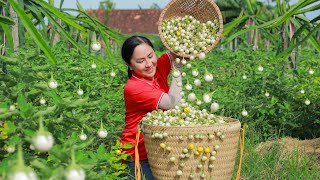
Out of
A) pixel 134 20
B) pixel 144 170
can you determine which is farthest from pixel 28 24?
pixel 134 20

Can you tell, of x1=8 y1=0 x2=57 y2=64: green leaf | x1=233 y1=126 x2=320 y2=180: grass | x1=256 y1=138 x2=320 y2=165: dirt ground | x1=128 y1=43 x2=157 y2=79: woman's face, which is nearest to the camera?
x1=8 y1=0 x2=57 y2=64: green leaf

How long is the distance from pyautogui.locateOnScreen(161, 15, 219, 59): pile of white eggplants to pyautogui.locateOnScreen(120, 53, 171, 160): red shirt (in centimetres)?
13

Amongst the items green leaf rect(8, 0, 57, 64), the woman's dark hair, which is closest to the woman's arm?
the woman's dark hair

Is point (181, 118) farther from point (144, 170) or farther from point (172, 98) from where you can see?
point (144, 170)

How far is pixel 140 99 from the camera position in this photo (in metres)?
3.00

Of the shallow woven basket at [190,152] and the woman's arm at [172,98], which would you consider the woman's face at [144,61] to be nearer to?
the woman's arm at [172,98]

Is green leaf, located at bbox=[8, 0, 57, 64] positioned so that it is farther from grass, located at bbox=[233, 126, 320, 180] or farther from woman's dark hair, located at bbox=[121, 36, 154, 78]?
grass, located at bbox=[233, 126, 320, 180]

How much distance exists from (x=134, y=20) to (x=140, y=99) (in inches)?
1085

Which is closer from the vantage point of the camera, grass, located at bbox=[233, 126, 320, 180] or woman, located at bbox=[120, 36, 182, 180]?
woman, located at bbox=[120, 36, 182, 180]

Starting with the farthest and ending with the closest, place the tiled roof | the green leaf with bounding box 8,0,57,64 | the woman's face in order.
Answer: the tiled roof → the woman's face → the green leaf with bounding box 8,0,57,64

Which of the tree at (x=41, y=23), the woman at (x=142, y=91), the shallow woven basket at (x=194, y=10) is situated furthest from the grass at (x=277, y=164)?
the tree at (x=41, y=23)

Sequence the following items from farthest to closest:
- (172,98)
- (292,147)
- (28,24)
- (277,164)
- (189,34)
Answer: (292,147) < (277,164) < (189,34) < (172,98) < (28,24)

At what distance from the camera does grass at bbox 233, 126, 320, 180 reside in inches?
131

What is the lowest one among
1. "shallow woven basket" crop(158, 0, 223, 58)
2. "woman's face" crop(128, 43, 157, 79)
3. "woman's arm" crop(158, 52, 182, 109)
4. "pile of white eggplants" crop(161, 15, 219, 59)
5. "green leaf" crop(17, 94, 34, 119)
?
"woman's arm" crop(158, 52, 182, 109)
